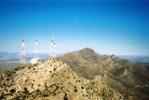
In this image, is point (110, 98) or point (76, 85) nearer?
point (76, 85)

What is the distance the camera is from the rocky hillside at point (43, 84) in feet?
262

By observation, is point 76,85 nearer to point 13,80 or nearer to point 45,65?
point 45,65

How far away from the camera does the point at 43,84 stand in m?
93.7

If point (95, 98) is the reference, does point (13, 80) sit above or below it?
above

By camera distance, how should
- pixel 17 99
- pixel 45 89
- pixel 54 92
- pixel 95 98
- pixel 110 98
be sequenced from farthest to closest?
pixel 110 98, pixel 95 98, pixel 45 89, pixel 54 92, pixel 17 99

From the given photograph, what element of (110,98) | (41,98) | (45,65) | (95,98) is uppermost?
(45,65)

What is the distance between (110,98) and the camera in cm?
15338

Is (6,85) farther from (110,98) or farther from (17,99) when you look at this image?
(110,98)

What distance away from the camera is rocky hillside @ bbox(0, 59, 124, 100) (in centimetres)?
7981

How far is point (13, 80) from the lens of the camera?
3575 inches

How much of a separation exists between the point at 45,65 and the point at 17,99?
33421mm

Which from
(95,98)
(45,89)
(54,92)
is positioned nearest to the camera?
(54,92)

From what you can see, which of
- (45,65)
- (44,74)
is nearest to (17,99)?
(44,74)

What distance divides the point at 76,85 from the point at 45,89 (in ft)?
73.2
